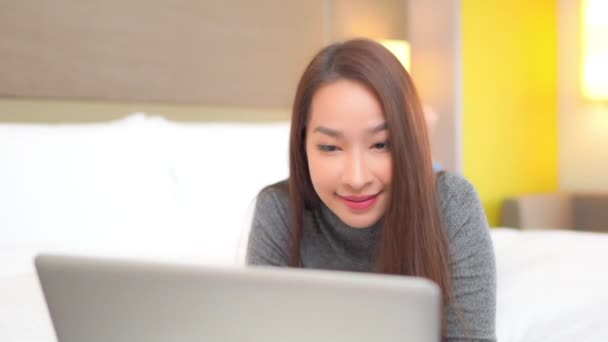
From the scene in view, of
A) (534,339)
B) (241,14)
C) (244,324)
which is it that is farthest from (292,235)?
(241,14)

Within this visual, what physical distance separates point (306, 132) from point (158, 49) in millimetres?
1481

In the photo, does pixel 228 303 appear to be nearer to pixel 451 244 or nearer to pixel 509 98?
pixel 451 244

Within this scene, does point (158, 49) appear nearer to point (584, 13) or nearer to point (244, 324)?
point (244, 324)

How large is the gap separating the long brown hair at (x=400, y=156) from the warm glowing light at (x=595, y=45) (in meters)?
3.34

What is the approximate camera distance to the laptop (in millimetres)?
592

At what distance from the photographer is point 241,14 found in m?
2.89

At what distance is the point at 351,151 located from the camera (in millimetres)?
1060

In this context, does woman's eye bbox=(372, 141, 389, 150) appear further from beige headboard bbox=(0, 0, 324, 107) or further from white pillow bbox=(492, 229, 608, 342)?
beige headboard bbox=(0, 0, 324, 107)

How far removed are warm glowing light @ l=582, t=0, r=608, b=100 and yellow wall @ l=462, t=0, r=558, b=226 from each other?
1.10ft

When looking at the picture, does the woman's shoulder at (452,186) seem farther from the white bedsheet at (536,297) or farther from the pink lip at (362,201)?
the white bedsheet at (536,297)

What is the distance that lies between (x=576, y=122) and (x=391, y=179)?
3.79 meters

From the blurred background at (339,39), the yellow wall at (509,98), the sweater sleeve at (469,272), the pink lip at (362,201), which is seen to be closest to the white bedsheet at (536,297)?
the sweater sleeve at (469,272)

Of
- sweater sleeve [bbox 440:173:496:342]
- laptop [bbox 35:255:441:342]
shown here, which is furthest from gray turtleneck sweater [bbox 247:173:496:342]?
laptop [bbox 35:255:441:342]

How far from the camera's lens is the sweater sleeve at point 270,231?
4.29 feet
